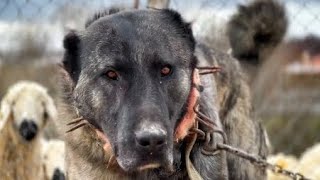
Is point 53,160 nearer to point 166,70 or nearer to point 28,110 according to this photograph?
point 28,110

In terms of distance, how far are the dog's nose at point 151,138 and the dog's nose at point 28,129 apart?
10.9 feet

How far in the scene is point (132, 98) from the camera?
371 cm

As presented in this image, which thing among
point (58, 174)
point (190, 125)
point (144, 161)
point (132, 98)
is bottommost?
point (58, 174)

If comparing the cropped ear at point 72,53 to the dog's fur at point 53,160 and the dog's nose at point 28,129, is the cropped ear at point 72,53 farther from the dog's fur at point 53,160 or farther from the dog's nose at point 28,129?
the dog's fur at point 53,160

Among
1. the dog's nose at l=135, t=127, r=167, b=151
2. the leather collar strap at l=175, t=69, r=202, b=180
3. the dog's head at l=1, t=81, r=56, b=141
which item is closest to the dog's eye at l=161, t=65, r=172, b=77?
the leather collar strap at l=175, t=69, r=202, b=180

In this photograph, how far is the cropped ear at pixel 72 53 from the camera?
4109mm

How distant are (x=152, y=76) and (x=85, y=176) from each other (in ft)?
2.51

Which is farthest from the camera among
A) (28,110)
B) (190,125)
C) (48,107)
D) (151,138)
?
(48,107)

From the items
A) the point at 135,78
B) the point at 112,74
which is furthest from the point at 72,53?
the point at 135,78

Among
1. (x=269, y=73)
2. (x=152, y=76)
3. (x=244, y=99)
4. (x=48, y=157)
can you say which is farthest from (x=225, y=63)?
(x=269, y=73)

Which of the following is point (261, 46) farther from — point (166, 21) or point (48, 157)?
point (166, 21)

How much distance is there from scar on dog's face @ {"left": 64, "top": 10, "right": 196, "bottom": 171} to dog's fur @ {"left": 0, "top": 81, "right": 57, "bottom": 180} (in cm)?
276

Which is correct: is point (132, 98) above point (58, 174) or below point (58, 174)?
above

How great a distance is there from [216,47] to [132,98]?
3.37 m
